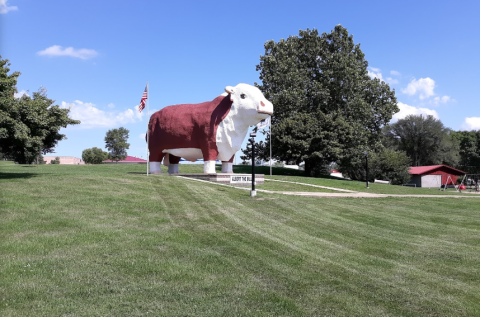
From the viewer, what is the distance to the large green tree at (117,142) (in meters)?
74.2

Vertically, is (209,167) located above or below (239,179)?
above

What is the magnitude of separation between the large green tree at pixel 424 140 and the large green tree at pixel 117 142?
5073 cm

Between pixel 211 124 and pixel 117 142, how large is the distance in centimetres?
6064

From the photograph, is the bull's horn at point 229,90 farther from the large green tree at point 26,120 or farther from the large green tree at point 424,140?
the large green tree at point 424,140

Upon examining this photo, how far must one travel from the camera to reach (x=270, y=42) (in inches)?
1465

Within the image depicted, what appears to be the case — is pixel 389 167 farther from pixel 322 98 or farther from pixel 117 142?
pixel 117 142

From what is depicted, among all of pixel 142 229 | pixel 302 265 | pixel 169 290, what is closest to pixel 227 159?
pixel 142 229

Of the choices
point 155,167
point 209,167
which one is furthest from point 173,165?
point 209,167

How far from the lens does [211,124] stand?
18.5 meters

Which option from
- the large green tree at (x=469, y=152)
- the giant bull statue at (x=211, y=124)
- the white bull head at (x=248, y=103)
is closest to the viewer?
the white bull head at (x=248, y=103)

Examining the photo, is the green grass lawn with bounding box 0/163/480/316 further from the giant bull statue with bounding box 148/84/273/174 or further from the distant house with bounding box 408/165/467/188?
the distant house with bounding box 408/165/467/188

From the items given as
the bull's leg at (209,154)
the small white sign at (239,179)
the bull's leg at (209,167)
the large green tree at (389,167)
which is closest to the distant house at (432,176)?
the large green tree at (389,167)

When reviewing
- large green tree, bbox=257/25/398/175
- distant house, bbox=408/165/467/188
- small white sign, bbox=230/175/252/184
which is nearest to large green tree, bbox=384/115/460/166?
distant house, bbox=408/165/467/188

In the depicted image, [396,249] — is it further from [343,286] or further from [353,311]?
[353,311]
